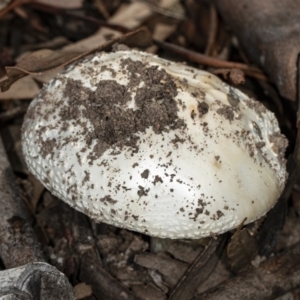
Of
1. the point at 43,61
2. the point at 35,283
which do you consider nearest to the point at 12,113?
the point at 43,61

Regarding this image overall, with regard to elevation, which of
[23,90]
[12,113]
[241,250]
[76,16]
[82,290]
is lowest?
[82,290]

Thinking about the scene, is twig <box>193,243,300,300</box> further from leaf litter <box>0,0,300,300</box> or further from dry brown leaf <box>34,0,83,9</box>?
dry brown leaf <box>34,0,83,9</box>

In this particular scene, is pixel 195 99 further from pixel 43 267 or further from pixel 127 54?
pixel 43 267

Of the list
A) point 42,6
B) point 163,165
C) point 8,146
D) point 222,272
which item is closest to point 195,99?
point 163,165

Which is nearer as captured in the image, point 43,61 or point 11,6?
point 43,61

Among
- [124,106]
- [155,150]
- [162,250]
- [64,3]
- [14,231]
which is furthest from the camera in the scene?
[64,3]

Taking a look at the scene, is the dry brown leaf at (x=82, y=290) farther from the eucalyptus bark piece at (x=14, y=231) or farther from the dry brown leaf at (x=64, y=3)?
the dry brown leaf at (x=64, y=3)

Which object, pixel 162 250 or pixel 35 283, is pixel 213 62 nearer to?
pixel 162 250
